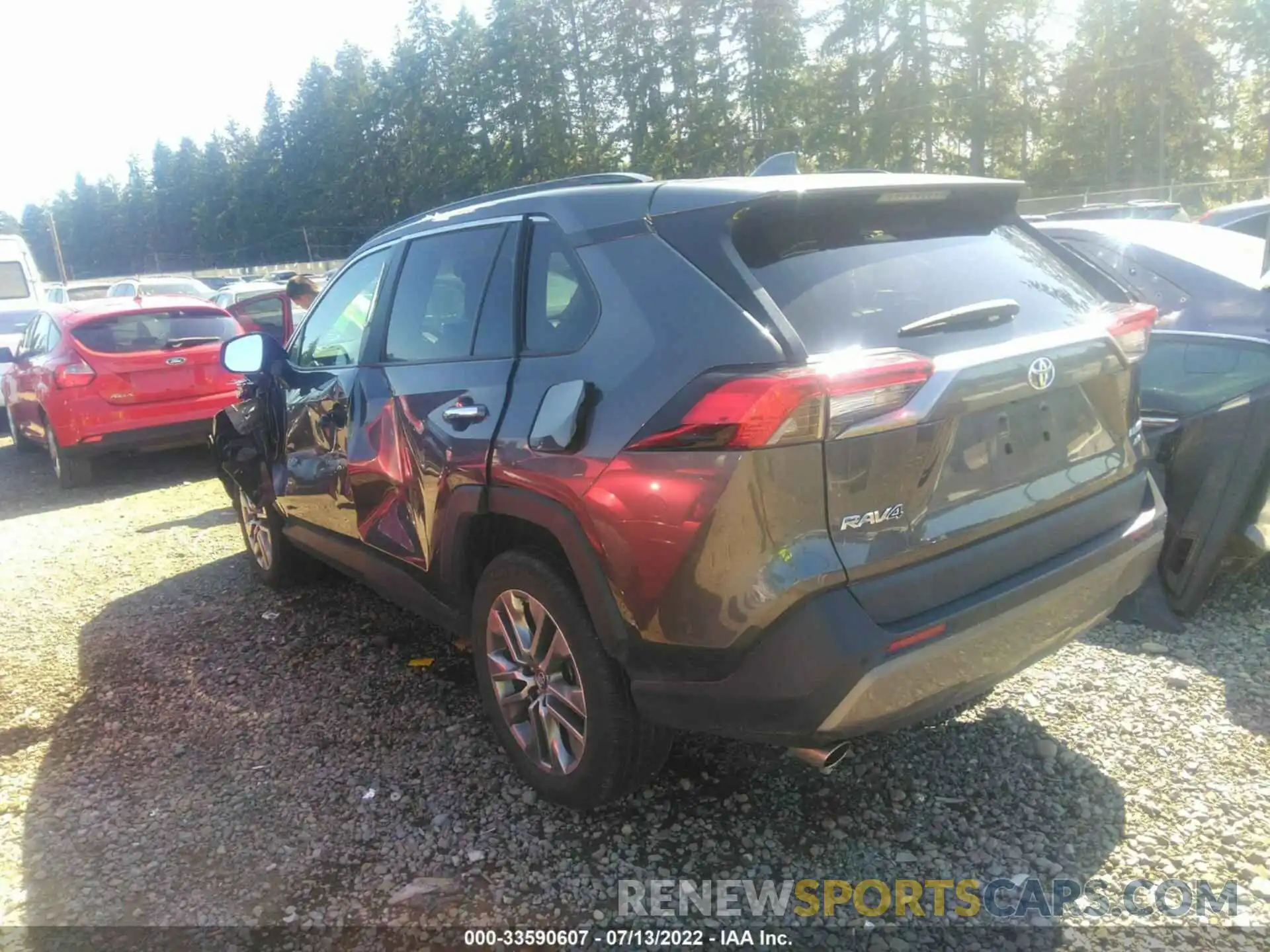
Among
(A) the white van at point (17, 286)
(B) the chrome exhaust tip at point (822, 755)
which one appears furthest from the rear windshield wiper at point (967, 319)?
(A) the white van at point (17, 286)

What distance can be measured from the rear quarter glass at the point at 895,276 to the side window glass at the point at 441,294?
1124 millimetres

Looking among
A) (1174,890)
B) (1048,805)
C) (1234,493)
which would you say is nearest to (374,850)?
(1048,805)

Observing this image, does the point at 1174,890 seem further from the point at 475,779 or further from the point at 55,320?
the point at 55,320

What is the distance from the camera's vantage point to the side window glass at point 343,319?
3.88 meters

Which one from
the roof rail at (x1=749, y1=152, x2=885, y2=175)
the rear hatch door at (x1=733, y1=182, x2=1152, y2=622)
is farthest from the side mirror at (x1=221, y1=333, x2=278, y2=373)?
the rear hatch door at (x1=733, y1=182, x2=1152, y2=622)

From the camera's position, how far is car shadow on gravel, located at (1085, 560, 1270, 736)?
3.32 m

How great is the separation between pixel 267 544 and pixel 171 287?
1634 centimetres

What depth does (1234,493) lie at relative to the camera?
3670 mm

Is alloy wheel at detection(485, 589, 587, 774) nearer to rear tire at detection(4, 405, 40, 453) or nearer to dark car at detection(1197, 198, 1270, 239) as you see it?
rear tire at detection(4, 405, 40, 453)

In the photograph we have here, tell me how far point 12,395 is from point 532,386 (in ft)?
31.1

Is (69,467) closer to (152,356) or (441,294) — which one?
(152,356)

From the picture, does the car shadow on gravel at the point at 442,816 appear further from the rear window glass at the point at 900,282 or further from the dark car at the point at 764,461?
the rear window glass at the point at 900,282

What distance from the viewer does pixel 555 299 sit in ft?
9.17

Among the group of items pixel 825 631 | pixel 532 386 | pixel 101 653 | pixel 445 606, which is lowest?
pixel 101 653
